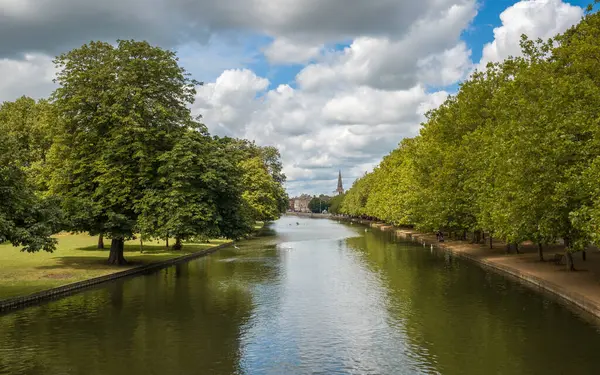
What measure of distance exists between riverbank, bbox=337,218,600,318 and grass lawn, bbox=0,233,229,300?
31088 mm

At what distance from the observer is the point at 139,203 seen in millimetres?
41719

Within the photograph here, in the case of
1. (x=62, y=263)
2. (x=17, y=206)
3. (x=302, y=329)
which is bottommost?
(x=302, y=329)

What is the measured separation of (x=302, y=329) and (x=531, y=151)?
18524 millimetres

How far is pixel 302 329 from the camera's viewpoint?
24.3m

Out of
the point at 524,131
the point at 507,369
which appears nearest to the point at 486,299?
the point at 524,131

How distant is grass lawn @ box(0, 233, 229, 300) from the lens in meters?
33.3

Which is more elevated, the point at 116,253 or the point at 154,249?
the point at 116,253

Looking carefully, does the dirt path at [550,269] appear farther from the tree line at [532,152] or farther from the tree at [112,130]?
the tree at [112,130]

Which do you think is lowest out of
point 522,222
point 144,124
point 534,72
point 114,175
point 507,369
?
point 507,369

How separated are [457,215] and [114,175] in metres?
36.3

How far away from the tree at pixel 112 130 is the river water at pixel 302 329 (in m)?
6.14

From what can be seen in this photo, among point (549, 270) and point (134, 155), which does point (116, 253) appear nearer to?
point (134, 155)

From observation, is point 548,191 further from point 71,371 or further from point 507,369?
point 71,371

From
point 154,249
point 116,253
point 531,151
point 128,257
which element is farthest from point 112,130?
point 531,151
